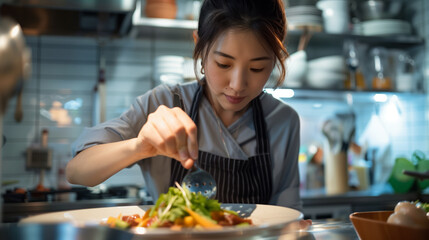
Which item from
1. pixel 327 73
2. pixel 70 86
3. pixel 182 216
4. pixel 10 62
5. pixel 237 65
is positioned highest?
pixel 327 73

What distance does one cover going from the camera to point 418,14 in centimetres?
364

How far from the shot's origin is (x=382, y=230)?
707 millimetres

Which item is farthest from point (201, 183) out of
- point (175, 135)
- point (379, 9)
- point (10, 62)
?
point (379, 9)

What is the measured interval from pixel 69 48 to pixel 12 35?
2857mm

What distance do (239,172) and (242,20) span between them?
1.80 ft

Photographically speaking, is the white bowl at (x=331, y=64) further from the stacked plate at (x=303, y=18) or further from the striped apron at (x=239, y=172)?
the striped apron at (x=239, y=172)

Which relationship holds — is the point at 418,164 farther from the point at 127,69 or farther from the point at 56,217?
the point at 56,217

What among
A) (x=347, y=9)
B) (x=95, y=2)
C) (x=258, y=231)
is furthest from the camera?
(x=347, y=9)

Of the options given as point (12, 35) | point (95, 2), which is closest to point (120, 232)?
point (12, 35)

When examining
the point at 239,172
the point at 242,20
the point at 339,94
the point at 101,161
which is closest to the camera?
the point at 101,161

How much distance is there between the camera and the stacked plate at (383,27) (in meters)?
3.43

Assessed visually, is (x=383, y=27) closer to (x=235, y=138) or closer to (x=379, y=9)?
(x=379, y=9)

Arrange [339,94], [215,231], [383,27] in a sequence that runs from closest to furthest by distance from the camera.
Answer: [215,231] < [339,94] < [383,27]

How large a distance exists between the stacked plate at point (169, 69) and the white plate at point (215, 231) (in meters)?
2.03
